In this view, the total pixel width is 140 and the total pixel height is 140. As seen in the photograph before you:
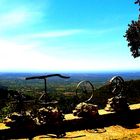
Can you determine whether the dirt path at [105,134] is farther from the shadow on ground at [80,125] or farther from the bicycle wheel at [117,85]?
the bicycle wheel at [117,85]

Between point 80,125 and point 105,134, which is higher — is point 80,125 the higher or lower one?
the higher one

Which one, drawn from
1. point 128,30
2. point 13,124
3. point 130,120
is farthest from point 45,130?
point 128,30

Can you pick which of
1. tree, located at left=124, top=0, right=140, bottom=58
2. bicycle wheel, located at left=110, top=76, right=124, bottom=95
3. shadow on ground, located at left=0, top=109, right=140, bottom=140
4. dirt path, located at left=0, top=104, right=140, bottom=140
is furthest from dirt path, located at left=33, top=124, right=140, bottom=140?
tree, located at left=124, top=0, right=140, bottom=58

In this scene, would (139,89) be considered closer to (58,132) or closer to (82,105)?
(82,105)

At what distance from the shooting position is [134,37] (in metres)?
26.8

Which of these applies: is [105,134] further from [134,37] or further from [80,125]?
[134,37]

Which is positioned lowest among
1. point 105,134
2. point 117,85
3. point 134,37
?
point 105,134

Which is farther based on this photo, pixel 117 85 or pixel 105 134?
pixel 117 85

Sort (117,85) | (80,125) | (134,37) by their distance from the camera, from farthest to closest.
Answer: (134,37) < (117,85) < (80,125)

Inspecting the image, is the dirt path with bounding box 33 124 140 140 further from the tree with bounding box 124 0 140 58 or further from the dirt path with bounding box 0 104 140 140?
the tree with bounding box 124 0 140 58

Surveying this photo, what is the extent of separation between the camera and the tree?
26234 mm

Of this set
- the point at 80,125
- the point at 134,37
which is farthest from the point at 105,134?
the point at 134,37

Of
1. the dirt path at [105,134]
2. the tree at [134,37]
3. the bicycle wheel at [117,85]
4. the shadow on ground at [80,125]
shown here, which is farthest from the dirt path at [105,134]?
the tree at [134,37]

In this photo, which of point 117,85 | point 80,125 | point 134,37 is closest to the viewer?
point 80,125
